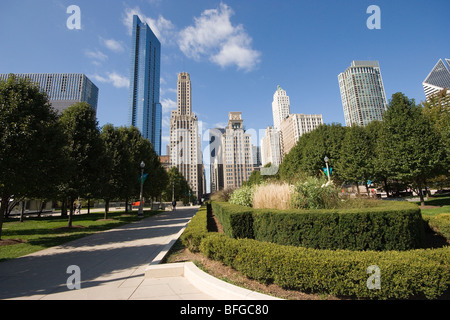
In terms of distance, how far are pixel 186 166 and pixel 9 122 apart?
4731 inches

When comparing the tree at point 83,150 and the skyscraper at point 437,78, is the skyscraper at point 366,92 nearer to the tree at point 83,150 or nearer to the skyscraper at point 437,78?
the skyscraper at point 437,78

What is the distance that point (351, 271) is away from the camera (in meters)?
3.05

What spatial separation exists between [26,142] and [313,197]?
468 inches

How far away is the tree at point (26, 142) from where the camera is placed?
27.7ft

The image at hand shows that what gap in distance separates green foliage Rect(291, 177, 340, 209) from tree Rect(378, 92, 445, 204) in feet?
45.2

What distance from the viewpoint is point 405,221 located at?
4371 millimetres

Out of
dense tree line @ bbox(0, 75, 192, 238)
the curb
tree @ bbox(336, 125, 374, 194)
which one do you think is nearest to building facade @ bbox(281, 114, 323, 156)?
tree @ bbox(336, 125, 374, 194)

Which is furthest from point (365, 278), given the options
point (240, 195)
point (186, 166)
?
point (186, 166)

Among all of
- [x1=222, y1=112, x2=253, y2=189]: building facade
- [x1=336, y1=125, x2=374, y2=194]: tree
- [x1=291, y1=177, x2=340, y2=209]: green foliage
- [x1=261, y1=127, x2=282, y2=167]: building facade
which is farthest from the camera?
[x1=261, y1=127, x2=282, y2=167]: building facade

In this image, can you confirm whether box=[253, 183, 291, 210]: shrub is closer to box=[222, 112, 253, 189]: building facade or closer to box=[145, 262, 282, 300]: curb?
box=[145, 262, 282, 300]: curb

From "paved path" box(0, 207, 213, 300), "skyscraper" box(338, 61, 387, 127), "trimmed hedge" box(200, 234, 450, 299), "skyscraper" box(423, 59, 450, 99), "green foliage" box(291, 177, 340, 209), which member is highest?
"skyscraper" box(338, 61, 387, 127)

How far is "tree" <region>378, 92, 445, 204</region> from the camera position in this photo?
15719mm

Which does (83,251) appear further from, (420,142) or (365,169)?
(365,169)

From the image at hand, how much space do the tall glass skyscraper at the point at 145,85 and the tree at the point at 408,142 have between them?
564ft
